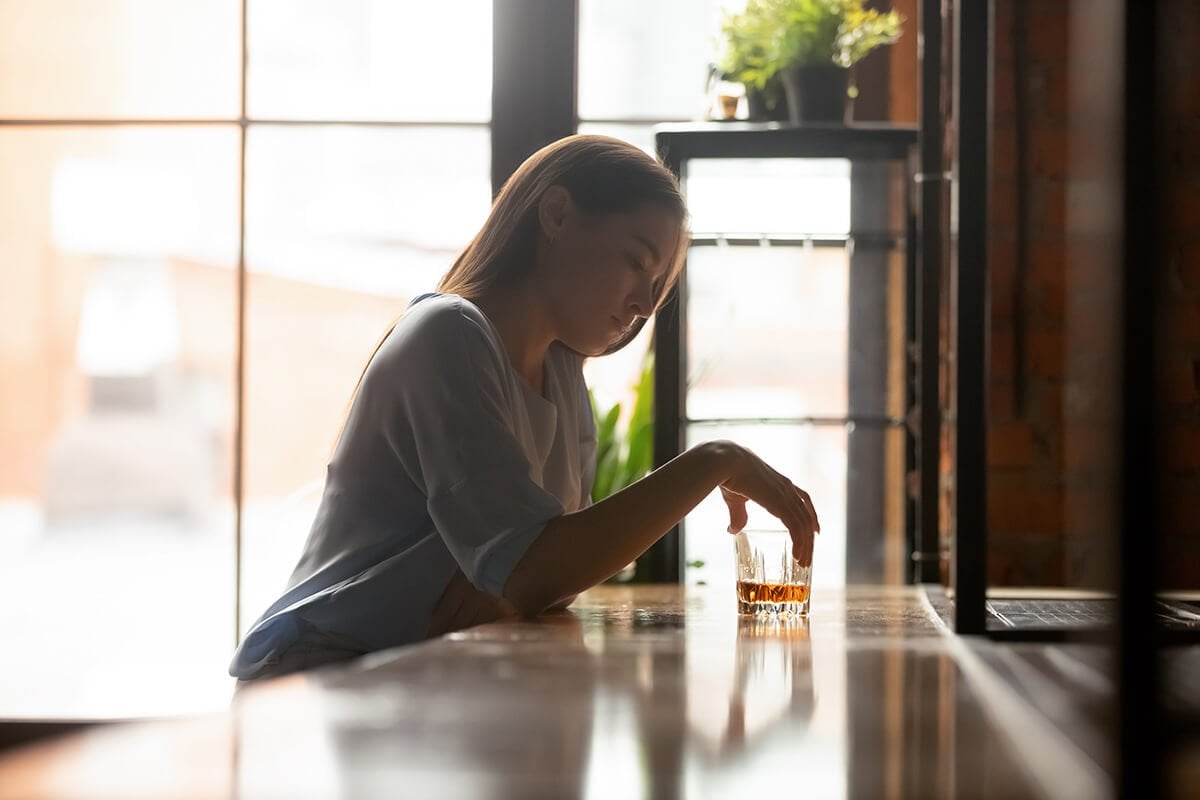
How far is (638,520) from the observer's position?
3.86ft

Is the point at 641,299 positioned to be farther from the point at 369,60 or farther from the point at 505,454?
the point at 369,60

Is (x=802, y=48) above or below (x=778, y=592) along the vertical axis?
above

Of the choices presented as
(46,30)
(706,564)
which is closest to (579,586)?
(706,564)

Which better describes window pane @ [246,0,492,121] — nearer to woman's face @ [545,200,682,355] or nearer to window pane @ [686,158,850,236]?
window pane @ [686,158,850,236]

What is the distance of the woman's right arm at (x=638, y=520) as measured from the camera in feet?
3.72

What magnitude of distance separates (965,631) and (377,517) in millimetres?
607

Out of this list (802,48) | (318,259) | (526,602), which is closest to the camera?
(526,602)

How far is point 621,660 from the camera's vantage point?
88 centimetres

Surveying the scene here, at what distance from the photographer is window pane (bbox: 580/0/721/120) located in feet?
7.73

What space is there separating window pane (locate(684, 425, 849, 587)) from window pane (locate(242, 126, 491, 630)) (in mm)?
738

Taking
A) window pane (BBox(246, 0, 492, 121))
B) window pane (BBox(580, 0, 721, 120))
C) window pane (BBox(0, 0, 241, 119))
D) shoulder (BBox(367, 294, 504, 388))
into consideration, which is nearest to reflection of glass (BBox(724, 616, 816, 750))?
shoulder (BBox(367, 294, 504, 388))

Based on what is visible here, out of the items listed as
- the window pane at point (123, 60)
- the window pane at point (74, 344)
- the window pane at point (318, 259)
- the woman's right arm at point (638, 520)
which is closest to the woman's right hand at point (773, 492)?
the woman's right arm at point (638, 520)

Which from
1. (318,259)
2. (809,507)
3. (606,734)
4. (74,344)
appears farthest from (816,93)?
(74,344)

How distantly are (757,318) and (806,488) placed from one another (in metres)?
0.27
